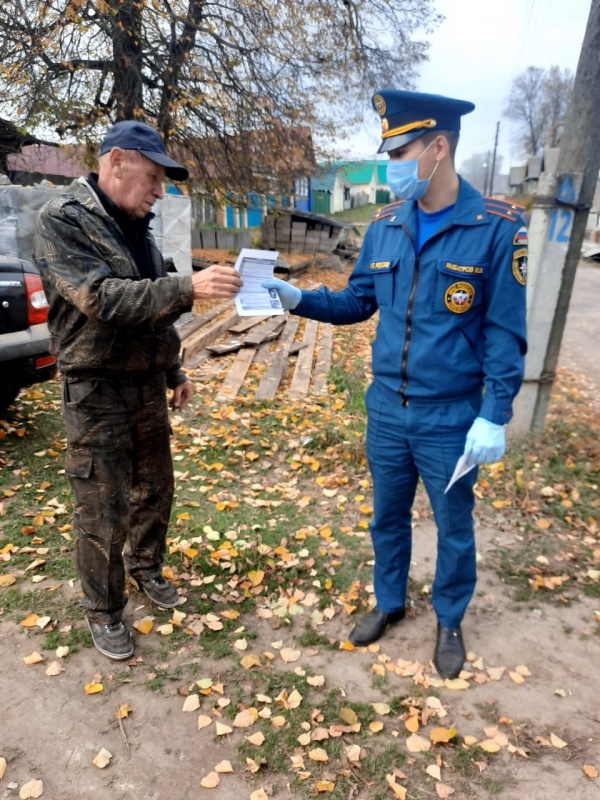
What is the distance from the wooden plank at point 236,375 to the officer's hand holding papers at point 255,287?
3.81 meters

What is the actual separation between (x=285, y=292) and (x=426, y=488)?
44.1 inches

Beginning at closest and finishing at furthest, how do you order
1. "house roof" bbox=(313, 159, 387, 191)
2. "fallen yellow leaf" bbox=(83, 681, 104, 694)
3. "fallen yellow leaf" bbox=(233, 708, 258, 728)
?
"fallen yellow leaf" bbox=(233, 708, 258, 728) < "fallen yellow leaf" bbox=(83, 681, 104, 694) < "house roof" bbox=(313, 159, 387, 191)

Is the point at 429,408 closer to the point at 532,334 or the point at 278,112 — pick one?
the point at 532,334

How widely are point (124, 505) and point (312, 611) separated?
1231 mm

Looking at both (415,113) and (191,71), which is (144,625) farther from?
(191,71)

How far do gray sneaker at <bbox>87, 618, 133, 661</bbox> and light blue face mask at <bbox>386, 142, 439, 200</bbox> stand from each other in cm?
241

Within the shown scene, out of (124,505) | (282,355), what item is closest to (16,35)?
(282,355)

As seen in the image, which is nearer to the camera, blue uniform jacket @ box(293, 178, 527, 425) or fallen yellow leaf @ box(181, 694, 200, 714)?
blue uniform jacket @ box(293, 178, 527, 425)

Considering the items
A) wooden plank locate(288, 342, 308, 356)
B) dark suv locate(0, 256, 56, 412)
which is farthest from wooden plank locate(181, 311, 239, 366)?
dark suv locate(0, 256, 56, 412)

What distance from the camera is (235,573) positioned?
11.5 ft

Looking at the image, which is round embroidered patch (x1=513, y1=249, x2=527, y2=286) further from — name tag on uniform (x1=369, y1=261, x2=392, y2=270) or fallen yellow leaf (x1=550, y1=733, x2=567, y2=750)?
fallen yellow leaf (x1=550, y1=733, x2=567, y2=750)

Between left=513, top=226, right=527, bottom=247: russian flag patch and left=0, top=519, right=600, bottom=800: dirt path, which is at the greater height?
left=513, top=226, right=527, bottom=247: russian flag patch

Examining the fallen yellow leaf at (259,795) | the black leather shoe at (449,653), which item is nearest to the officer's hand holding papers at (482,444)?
the black leather shoe at (449,653)

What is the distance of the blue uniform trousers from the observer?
251 centimetres
